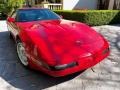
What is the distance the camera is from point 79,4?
16734 millimetres

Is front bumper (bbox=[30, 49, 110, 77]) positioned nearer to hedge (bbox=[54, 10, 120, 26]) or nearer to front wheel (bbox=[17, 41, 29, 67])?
front wheel (bbox=[17, 41, 29, 67])

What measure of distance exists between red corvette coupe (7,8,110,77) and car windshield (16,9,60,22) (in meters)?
0.62

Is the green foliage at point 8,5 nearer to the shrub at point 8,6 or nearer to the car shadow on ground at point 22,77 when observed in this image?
the shrub at point 8,6

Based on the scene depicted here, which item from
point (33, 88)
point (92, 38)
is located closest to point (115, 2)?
point (92, 38)

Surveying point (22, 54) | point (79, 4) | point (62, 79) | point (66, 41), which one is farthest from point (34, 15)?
point (79, 4)

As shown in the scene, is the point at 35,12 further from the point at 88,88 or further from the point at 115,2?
the point at 115,2

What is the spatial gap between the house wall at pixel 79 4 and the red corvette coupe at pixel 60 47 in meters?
11.0

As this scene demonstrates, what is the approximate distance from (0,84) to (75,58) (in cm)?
155

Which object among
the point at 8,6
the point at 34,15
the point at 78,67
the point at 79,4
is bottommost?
the point at 8,6

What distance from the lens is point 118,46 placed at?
6754mm

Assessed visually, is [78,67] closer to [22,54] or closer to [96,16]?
[22,54]

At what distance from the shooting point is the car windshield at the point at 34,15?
6.24 metres

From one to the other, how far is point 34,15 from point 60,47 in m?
2.28

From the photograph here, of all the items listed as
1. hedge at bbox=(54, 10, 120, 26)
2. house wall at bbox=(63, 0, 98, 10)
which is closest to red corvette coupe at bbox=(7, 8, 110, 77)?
hedge at bbox=(54, 10, 120, 26)
